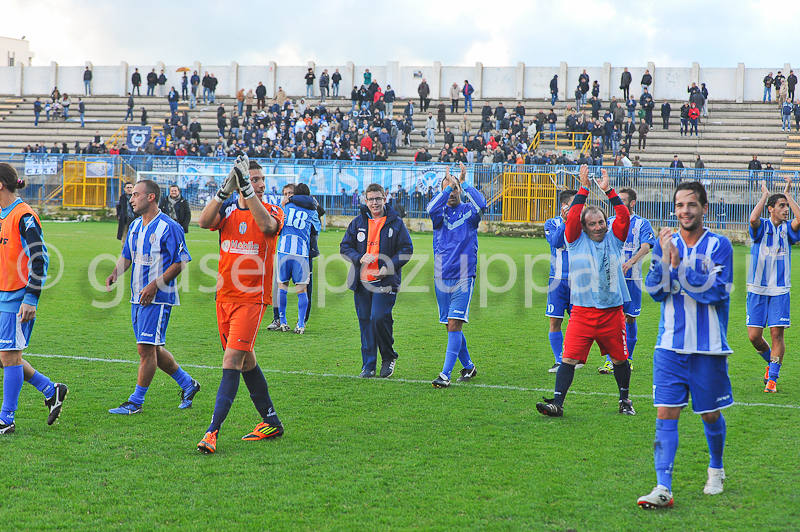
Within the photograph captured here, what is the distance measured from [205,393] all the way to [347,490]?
2.82 m

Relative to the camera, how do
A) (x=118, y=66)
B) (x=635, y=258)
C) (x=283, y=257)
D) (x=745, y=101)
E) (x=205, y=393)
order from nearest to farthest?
(x=205, y=393), (x=635, y=258), (x=283, y=257), (x=745, y=101), (x=118, y=66)

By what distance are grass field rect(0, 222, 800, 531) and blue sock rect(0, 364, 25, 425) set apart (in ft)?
0.64

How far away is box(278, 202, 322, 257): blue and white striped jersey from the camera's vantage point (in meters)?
10.5

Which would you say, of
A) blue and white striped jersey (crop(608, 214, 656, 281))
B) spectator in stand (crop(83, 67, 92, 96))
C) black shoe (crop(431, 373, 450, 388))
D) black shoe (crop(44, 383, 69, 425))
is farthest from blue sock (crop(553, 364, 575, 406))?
spectator in stand (crop(83, 67, 92, 96))

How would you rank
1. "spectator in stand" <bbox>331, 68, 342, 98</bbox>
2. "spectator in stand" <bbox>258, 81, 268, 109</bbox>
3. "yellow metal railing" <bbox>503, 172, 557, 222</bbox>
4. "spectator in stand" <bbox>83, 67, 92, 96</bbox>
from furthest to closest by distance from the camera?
"spectator in stand" <bbox>83, 67, 92, 96</bbox>
"spectator in stand" <bbox>331, 68, 342, 98</bbox>
"spectator in stand" <bbox>258, 81, 268, 109</bbox>
"yellow metal railing" <bbox>503, 172, 557, 222</bbox>

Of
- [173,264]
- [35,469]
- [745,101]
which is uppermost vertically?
[745,101]

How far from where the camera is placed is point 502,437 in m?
5.79

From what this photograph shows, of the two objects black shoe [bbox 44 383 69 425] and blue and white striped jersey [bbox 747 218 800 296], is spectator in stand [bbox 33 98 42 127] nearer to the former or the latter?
black shoe [bbox 44 383 69 425]

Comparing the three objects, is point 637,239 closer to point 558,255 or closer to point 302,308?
point 558,255

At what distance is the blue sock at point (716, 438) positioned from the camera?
461cm

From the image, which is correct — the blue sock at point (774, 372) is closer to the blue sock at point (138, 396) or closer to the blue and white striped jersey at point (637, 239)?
the blue and white striped jersey at point (637, 239)

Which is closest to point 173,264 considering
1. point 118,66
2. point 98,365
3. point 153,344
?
point 153,344

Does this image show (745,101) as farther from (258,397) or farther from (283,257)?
(258,397)

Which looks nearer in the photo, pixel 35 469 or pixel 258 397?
pixel 35 469
